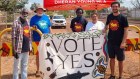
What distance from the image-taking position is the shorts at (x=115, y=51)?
294 inches

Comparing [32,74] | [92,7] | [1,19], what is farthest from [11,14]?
[32,74]

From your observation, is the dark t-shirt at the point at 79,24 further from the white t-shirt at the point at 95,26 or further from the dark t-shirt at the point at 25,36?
the dark t-shirt at the point at 25,36

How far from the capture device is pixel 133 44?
816 centimetres

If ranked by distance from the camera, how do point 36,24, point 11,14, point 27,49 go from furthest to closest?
point 11,14, point 36,24, point 27,49

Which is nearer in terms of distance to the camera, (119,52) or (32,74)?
(119,52)

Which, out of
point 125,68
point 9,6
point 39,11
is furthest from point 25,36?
point 9,6

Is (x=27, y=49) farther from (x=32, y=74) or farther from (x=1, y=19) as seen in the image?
(x=1, y=19)

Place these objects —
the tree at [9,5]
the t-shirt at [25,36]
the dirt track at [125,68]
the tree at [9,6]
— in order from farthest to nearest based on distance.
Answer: the tree at [9,6]
the tree at [9,5]
the dirt track at [125,68]
the t-shirt at [25,36]

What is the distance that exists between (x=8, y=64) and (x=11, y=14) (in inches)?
785

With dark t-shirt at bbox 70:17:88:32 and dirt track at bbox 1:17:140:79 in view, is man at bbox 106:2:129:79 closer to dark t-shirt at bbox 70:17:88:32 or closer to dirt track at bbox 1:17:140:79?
dark t-shirt at bbox 70:17:88:32

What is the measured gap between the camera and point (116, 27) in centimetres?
736

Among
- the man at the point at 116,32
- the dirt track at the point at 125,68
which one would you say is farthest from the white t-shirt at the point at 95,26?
the dirt track at the point at 125,68

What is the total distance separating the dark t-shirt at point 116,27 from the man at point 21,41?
2034 mm

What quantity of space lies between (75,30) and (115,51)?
4.36 ft
